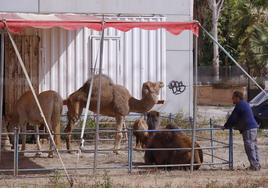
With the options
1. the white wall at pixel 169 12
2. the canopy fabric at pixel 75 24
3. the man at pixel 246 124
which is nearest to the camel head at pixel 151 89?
the man at pixel 246 124

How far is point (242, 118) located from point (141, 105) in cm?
313

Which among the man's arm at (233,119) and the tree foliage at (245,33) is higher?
the tree foliage at (245,33)

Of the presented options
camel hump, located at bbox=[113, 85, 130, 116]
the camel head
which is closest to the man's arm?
the camel head

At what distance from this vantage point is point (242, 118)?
15570 millimetres

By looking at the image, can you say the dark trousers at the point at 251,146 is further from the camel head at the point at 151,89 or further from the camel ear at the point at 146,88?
the camel ear at the point at 146,88

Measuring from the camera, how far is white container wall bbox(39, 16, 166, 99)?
70.8 feet

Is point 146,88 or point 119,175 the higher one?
point 146,88

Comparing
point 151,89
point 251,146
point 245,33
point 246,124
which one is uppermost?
point 245,33

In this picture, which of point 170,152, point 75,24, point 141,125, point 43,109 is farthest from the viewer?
Answer: point 141,125

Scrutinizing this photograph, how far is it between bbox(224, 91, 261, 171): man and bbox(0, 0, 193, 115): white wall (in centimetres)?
692

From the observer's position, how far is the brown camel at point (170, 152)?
614 inches

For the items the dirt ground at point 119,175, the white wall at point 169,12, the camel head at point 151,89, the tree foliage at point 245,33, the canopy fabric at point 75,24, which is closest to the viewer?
the canopy fabric at point 75,24

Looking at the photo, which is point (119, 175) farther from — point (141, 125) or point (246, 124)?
point (141, 125)

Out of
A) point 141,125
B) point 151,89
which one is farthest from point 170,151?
point 151,89
